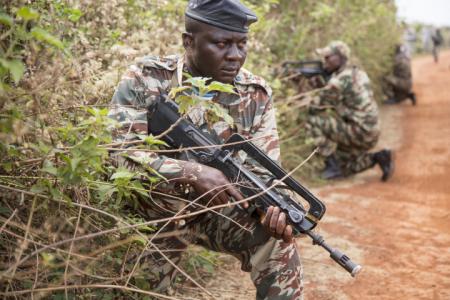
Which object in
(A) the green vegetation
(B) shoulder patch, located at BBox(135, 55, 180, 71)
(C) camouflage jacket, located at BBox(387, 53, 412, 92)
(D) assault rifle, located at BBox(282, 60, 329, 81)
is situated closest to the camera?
(A) the green vegetation

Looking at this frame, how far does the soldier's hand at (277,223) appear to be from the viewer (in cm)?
289

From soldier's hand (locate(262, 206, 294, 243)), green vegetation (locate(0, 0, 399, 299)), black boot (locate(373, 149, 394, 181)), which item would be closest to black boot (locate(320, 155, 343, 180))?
black boot (locate(373, 149, 394, 181))

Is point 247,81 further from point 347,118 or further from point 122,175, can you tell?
point 347,118

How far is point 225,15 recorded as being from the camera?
3180mm

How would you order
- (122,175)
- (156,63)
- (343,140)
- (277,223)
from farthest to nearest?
(343,140) < (156,63) < (277,223) < (122,175)

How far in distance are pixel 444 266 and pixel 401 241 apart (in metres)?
0.70

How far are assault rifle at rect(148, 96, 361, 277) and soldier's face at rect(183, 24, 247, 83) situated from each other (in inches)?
11.3

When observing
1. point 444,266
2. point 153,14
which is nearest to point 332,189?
point 444,266

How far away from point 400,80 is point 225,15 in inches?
437

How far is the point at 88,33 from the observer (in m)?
4.17

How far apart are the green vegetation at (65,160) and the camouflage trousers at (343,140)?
362cm

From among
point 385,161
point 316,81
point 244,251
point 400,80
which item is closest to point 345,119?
point 316,81

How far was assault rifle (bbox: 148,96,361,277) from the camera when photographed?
297 cm

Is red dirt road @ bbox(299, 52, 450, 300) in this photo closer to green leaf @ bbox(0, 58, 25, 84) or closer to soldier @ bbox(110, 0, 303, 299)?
soldier @ bbox(110, 0, 303, 299)
